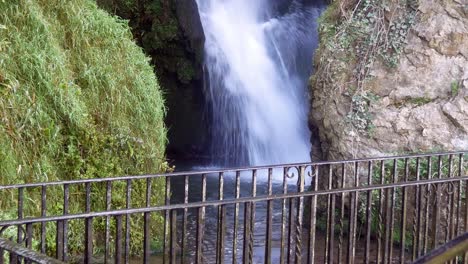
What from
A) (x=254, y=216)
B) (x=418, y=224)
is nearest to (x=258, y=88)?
(x=418, y=224)

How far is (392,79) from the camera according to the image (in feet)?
26.4

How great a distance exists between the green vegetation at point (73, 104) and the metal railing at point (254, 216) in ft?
0.22

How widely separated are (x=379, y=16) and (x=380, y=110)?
1.13m

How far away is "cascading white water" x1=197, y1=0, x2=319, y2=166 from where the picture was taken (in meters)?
14.0

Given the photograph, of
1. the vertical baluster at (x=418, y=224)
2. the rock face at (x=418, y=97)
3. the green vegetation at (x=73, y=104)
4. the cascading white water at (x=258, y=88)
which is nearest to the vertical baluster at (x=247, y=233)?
the vertical baluster at (x=418, y=224)

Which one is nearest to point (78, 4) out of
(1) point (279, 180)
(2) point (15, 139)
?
(2) point (15, 139)

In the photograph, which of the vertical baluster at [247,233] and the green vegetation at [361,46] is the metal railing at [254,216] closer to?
the vertical baluster at [247,233]

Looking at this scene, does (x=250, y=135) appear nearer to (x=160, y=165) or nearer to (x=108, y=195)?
(x=160, y=165)

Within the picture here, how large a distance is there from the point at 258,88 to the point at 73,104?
319 inches

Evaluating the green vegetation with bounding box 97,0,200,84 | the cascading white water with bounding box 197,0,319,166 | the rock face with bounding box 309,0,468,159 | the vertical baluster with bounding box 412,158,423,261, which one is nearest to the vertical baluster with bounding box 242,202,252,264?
the vertical baluster with bounding box 412,158,423,261

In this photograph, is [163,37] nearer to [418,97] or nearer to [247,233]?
[418,97]

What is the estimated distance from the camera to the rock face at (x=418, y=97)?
775cm

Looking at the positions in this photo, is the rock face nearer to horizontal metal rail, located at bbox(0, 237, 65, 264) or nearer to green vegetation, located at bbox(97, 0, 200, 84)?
horizontal metal rail, located at bbox(0, 237, 65, 264)

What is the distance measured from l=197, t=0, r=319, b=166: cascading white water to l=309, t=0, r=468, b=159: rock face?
555cm
